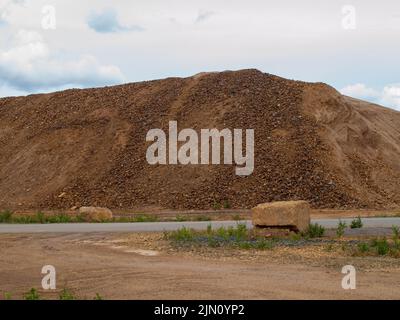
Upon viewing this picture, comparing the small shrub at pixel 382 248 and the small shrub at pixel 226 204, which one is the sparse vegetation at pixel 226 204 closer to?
the small shrub at pixel 226 204

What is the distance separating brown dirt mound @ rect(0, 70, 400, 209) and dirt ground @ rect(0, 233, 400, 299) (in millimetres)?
18971

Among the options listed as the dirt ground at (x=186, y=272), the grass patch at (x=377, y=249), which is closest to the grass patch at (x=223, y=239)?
the dirt ground at (x=186, y=272)

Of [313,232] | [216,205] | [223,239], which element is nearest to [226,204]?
[216,205]

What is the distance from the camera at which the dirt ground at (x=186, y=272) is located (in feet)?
29.8

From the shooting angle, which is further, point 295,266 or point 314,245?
point 314,245

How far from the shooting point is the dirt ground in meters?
9.09

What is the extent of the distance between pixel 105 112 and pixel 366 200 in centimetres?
2067

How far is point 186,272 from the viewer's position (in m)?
10.9

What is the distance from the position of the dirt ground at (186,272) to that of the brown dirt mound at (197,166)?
62.2 feet

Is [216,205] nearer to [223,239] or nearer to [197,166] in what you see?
[197,166]

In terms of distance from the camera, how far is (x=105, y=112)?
4591cm
